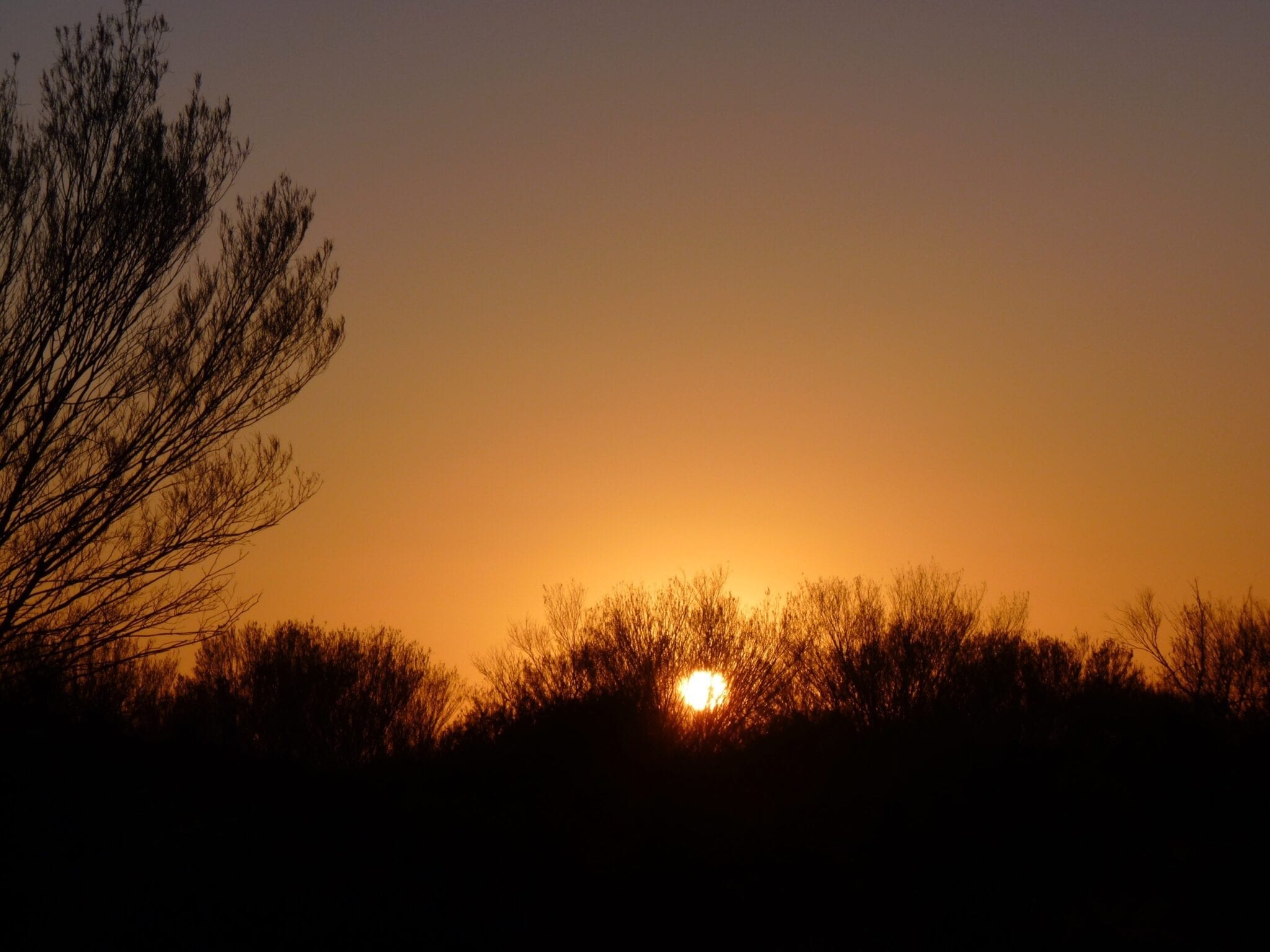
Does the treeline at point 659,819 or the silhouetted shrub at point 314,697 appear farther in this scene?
the silhouetted shrub at point 314,697

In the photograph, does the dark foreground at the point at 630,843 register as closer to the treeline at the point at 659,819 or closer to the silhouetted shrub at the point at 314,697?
the treeline at the point at 659,819

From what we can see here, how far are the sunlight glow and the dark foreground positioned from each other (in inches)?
105

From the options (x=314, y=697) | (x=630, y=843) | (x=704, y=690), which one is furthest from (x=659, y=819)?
(x=314, y=697)

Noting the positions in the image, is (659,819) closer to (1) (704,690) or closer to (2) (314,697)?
(1) (704,690)

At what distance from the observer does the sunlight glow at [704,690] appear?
25.0 m

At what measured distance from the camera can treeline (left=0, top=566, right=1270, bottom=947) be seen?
1209cm

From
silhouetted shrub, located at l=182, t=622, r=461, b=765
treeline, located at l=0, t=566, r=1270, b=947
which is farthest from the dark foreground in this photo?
silhouetted shrub, located at l=182, t=622, r=461, b=765

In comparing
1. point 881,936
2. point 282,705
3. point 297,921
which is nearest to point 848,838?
point 881,936

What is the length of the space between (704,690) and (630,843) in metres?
9.62

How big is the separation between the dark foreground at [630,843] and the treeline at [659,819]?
0.05 meters

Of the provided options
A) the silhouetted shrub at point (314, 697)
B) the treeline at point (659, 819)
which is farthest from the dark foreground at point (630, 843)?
the silhouetted shrub at point (314, 697)

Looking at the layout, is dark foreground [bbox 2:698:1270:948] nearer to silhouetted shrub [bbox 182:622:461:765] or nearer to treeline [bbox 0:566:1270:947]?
treeline [bbox 0:566:1270:947]

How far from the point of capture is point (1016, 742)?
21875mm

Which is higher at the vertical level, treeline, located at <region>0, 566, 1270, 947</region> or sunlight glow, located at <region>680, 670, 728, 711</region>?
sunlight glow, located at <region>680, 670, 728, 711</region>
